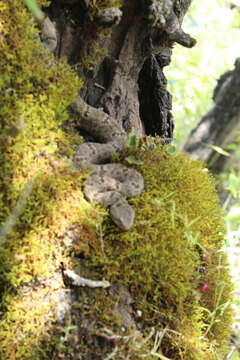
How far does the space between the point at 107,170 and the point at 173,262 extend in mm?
695

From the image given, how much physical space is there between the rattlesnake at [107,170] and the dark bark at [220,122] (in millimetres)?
5969

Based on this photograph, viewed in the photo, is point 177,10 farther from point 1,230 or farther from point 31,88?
point 1,230

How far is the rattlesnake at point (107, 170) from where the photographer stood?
81.9 inches

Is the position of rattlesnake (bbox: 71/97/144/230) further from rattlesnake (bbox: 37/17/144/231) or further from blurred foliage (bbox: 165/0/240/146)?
blurred foliage (bbox: 165/0/240/146)

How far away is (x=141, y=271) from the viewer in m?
2.01

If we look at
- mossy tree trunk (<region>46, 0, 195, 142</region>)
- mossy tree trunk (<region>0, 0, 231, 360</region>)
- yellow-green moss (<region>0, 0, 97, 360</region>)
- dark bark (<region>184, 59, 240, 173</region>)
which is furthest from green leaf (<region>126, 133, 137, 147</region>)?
dark bark (<region>184, 59, 240, 173</region>)

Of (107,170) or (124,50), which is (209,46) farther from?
(107,170)

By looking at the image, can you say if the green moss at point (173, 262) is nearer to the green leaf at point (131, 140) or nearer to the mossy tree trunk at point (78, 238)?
the mossy tree trunk at point (78, 238)

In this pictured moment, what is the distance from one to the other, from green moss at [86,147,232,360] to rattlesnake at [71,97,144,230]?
0.08 meters

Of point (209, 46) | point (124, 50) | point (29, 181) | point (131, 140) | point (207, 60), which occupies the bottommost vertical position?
point (29, 181)

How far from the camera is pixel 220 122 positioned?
823 centimetres

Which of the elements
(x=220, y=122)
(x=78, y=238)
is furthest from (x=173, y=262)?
(x=220, y=122)

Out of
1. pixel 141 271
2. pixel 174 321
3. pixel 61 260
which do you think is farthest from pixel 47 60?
pixel 174 321

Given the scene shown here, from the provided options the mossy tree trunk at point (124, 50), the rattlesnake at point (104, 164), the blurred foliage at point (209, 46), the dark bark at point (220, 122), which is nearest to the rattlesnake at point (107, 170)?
the rattlesnake at point (104, 164)
